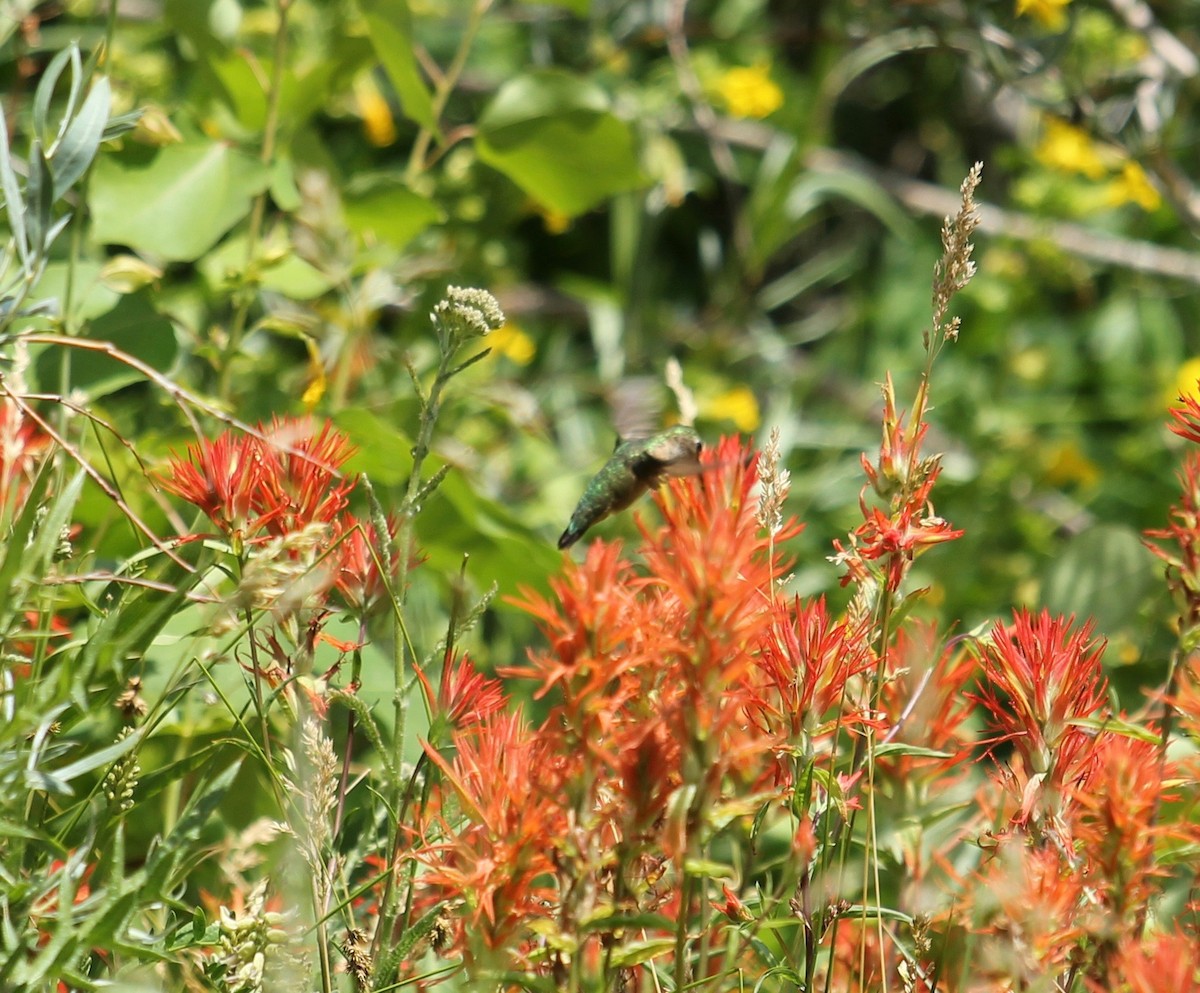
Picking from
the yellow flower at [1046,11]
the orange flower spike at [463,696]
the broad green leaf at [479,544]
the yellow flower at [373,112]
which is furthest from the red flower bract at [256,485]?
the yellow flower at [373,112]

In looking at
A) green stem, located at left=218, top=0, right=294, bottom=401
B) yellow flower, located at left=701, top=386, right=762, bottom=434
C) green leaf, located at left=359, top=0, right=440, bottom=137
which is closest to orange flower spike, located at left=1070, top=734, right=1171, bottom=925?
green stem, located at left=218, top=0, right=294, bottom=401

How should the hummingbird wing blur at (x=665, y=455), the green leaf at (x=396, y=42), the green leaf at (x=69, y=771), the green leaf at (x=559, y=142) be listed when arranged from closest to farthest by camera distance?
the green leaf at (x=69, y=771) → the hummingbird wing blur at (x=665, y=455) → the green leaf at (x=396, y=42) → the green leaf at (x=559, y=142)

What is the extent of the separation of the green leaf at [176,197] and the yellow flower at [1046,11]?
1.07 meters

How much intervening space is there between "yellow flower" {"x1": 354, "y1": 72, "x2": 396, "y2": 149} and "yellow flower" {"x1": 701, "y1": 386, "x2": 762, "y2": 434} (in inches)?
31.9

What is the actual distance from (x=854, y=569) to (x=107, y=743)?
1.75ft

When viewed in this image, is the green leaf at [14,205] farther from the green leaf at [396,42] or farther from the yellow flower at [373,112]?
the yellow flower at [373,112]

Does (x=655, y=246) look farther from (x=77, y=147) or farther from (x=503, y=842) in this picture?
(x=503, y=842)

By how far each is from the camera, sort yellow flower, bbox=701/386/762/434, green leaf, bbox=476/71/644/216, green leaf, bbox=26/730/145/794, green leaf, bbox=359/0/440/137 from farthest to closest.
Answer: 1. yellow flower, bbox=701/386/762/434
2. green leaf, bbox=476/71/644/216
3. green leaf, bbox=359/0/440/137
4. green leaf, bbox=26/730/145/794

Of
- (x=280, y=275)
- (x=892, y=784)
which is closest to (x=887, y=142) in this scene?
(x=280, y=275)

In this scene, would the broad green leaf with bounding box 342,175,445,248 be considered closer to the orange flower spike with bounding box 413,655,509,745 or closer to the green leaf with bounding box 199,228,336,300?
the green leaf with bounding box 199,228,336,300

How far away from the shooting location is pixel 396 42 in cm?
139

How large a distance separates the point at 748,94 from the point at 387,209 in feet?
5.28

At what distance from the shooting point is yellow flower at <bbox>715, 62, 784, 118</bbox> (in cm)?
289

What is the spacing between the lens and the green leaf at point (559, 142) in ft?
4.92
